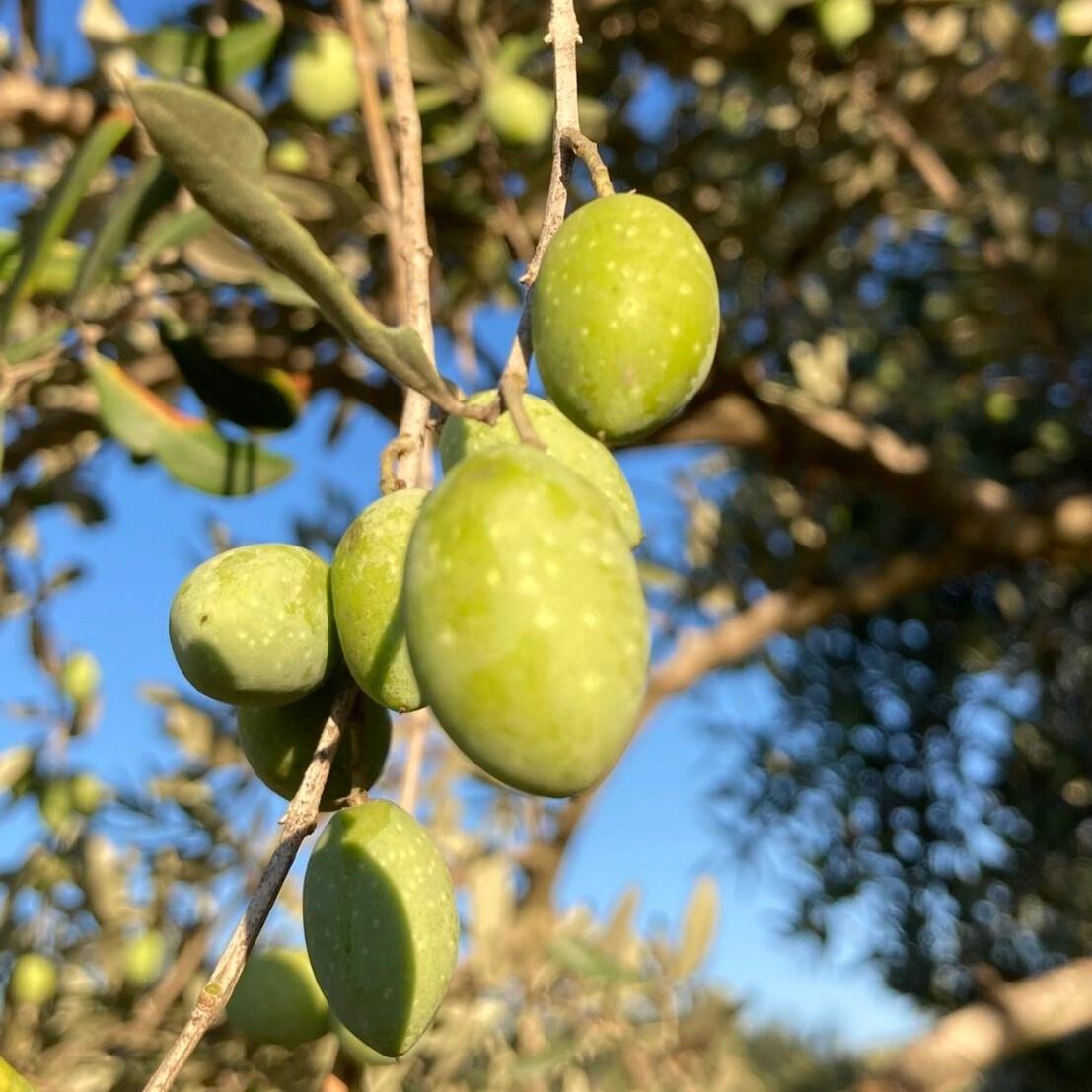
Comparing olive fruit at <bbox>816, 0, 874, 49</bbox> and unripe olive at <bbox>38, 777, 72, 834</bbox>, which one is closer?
olive fruit at <bbox>816, 0, 874, 49</bbox>

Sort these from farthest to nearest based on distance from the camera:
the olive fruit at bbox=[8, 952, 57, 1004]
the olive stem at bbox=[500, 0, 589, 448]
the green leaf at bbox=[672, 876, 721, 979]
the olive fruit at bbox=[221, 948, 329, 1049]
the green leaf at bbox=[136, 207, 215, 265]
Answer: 1. the green leaf at bbox=[672, 876, 721, 979]
2. the olive fruit at bbox=[8, 952, 57, 1004]
3. the green leaf at bbox=[136, 207, 215, 265]
4. the olive fruit at bbox=[221, 948, 329, 1049]
5. the olive stem at bbox=[500, 0, 589, 448]

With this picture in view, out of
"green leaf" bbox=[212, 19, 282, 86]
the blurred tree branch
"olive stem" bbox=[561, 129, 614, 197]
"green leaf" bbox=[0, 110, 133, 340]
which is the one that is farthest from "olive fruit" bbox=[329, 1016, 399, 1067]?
the blurred tree branch

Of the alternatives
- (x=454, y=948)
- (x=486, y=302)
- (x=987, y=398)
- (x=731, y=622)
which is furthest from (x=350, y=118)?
(x=987, y=398)

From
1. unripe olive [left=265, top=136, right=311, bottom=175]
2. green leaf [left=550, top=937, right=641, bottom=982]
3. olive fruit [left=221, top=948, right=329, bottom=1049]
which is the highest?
unripe olive [left=265, top=136, right=311, bottom=175]

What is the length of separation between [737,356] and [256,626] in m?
2.79

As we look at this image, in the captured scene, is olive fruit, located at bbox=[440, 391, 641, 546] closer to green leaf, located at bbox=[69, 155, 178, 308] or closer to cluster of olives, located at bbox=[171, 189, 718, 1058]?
cluster of olives, located at bbox=[171, 189, 718, 1058]

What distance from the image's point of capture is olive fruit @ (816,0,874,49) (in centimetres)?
238

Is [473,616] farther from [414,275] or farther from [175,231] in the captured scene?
[175,231]

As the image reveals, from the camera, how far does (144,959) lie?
8.71 feet

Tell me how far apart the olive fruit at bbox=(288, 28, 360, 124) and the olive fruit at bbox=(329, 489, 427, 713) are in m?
1.65

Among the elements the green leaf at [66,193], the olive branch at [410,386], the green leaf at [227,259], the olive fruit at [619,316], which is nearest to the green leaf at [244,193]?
the olive branch at [410,386]

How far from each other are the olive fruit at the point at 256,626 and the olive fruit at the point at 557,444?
0.49ft

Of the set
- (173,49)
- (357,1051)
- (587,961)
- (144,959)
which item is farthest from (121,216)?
(144,959)

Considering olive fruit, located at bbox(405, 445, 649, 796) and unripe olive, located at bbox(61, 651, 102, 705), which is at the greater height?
olive fruit, located at bbox(405, 445, 649, 796)
